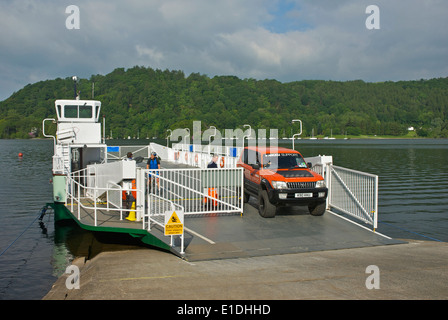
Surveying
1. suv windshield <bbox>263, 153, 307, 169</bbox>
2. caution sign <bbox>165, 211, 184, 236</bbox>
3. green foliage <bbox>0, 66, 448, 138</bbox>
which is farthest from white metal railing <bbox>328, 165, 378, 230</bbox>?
green foliage <bbox>0, 66, 448, 138</bbox>

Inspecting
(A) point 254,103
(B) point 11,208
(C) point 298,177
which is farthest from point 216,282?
(A) point 254,103

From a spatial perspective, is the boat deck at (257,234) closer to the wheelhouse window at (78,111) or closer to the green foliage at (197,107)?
the wheelhouse window at (78,111)

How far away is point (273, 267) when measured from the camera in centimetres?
802

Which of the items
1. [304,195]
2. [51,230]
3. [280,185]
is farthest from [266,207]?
[51,230]

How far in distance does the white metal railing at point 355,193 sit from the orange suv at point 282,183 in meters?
0.86

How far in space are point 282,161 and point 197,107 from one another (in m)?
157

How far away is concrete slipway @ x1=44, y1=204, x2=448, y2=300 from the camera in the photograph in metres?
6.68

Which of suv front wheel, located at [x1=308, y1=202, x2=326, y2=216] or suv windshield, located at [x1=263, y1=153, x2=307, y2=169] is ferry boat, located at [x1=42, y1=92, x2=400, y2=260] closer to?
suv front wheel, located at [x1=308, y1=202, x2=326, y2=216]

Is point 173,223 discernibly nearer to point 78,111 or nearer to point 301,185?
point 301,185

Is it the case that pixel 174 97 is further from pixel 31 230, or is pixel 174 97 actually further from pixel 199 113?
pixel 31 230

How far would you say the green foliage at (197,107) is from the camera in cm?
14525

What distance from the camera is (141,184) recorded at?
10.7 metres

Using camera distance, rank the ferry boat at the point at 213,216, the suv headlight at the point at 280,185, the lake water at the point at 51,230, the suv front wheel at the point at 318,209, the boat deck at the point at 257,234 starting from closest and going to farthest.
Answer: the boat deck at the point at 257,234, the ferry boat at the point at 213,216, the lake water at the point at 51,230, the suv headlight at the point at 280,185, the suv front wheel at the point at 318,209

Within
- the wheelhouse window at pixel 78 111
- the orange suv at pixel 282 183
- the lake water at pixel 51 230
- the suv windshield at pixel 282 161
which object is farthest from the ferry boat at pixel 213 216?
the wheelhouse window at pixel 78 111
